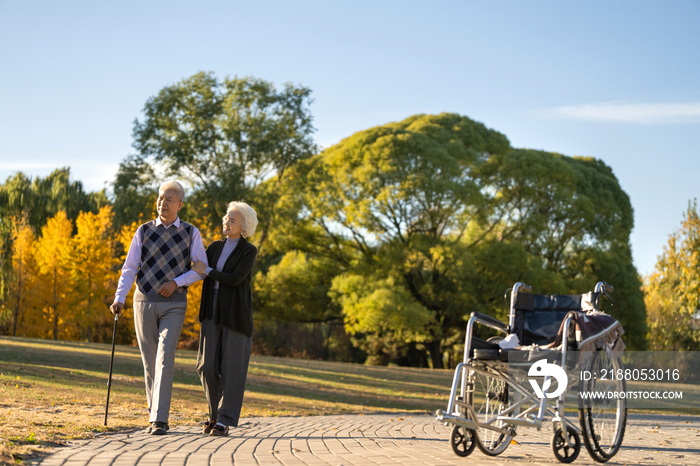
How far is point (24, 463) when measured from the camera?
3752 millimetres

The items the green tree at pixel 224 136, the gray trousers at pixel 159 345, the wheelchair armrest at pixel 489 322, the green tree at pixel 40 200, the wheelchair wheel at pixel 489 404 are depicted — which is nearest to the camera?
the wheelchair wheel at pixel 489 404

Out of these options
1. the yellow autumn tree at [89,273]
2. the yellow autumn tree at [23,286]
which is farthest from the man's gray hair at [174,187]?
the yellow autumn tree at [23,286]

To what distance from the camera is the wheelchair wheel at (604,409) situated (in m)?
4.75

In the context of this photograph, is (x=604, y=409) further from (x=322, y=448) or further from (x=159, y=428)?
(x=159, y=428)

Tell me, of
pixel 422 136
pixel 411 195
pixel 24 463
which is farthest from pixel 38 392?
pixel 422 136

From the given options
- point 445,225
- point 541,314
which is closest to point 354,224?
point 445,225

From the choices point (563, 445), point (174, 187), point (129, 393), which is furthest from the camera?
point (129, 393)

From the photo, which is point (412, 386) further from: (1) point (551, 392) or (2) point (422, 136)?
(2) point (422, 136)

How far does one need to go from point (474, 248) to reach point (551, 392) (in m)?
25.2

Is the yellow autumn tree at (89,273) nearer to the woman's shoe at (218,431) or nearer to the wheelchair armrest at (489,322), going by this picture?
the woman's shoe at (218,431)

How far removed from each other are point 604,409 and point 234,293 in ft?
10.6

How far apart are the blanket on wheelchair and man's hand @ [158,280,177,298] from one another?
A: 10.3 ft

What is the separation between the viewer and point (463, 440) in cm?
494

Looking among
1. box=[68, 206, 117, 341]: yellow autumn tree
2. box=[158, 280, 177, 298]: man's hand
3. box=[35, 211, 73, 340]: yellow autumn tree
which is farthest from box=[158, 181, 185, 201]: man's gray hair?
box=[35, 211, 73, 340]: yellow autumn tree
